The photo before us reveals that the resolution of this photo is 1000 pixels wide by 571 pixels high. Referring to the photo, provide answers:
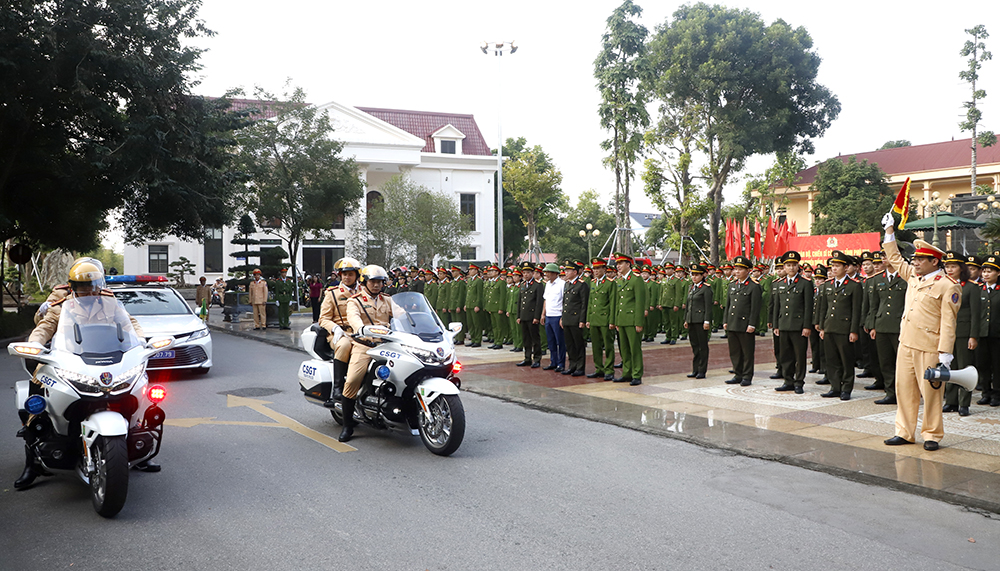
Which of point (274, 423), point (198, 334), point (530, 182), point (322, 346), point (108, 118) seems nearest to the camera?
point (322, 346)

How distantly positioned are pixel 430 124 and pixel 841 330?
2190 inches

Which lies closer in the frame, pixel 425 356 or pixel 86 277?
pixel 86 277

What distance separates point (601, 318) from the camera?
486 inches

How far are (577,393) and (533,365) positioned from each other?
324 centimetres

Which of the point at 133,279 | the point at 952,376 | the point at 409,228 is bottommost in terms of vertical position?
the point at 952,376

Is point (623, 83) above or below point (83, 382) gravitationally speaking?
above

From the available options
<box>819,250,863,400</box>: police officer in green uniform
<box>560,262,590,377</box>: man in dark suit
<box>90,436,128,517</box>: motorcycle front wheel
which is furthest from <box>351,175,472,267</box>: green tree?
<box>90,436,128,517</box>: motorcycle front wheel

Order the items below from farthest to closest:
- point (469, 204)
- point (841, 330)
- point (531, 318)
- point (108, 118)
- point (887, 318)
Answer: point (469, 204) → point (108, 118) → point (531, 318) → point (841, 330) → point (887, 318)

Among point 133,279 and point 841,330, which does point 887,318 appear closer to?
point 841,330

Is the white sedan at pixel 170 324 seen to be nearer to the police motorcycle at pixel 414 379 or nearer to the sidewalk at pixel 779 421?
the sidewalk at pixel 779 421

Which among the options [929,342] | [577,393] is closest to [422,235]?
[577,393]

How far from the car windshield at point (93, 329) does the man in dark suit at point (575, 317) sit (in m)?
8.05

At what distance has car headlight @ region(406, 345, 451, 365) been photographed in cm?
701

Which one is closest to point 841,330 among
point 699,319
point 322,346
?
point 699,319
